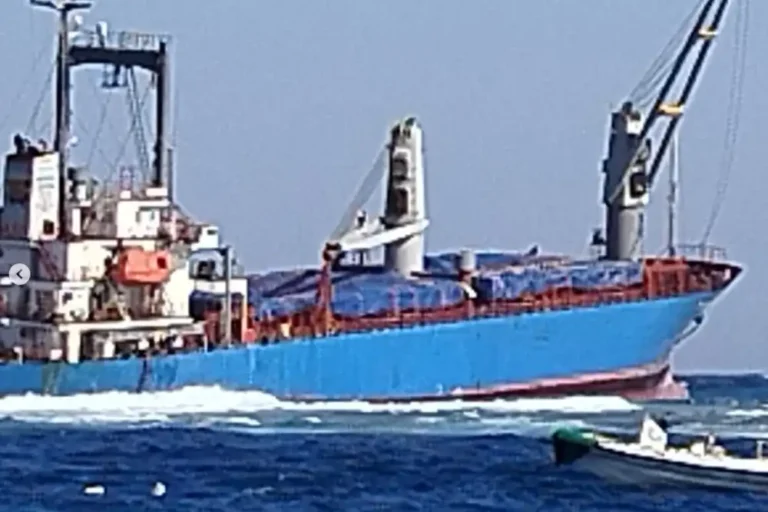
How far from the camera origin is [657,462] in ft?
191

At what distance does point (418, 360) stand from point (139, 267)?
9.70m

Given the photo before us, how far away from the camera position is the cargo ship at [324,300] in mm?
76312

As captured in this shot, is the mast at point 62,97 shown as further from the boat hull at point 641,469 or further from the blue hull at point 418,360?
the boat hull at point 641,469

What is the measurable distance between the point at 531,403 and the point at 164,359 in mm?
12596

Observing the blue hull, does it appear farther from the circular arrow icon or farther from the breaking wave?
the circular arrow icon

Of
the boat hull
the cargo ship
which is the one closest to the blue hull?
the cargo ship

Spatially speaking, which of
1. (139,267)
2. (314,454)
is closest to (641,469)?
(314,454)

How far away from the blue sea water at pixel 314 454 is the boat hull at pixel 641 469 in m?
0.25

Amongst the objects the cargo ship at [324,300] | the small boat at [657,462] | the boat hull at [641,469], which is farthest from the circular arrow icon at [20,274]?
the small boat at [657,462]

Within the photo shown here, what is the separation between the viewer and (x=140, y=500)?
56219 millimetres

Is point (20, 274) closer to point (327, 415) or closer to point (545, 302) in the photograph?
point (327, 415)

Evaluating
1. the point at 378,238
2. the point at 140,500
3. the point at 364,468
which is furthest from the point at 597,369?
the point at 140,500

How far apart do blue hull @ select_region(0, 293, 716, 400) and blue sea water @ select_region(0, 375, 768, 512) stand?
1.81 feet

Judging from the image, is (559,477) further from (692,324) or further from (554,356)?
(692,324)
